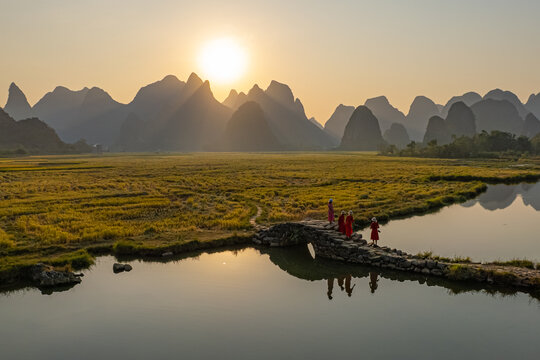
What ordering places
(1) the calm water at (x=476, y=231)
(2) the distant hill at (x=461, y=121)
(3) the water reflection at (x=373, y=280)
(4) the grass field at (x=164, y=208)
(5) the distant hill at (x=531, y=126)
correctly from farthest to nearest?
(5) the distant hill at (x=531, y=126) < (2) the distant hill at (x=461, y=121) < (4) the grass field at (x=164, y=208) < (1) the calm water at (x=476, y=231) < (3) the water reflection at (x=373, y=280)

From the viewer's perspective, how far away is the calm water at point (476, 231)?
17.0 meters

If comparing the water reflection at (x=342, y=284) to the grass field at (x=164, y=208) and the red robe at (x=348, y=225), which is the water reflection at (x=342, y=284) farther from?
the grass field at (x=164, y=208)

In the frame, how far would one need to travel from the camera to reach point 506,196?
1326 inches

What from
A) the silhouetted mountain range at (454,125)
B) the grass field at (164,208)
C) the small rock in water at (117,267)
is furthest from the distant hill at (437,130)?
the small rock in water at (117,267)

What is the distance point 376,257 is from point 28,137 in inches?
6304

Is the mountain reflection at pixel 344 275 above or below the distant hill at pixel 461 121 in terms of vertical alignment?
below

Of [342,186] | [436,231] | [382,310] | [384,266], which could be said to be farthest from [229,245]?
[342,186]

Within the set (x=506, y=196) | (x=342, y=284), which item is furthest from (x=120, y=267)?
(x=506, y=196)

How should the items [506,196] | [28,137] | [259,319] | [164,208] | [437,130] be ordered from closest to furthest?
1. [259,319]
2. [164,208]
3. [506,196]
4. [28,137]
5. [437,130]

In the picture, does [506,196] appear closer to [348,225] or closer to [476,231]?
[476,231]

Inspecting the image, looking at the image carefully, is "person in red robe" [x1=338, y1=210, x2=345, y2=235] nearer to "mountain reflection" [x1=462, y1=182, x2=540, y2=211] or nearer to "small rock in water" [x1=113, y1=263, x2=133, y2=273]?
"small rock in water" [x1=113, y1=263, x2=133, y2=273]

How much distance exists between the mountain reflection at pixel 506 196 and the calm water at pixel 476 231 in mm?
74

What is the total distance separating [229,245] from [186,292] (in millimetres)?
5221

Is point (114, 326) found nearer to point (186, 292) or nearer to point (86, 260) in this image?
point (186, 292)
